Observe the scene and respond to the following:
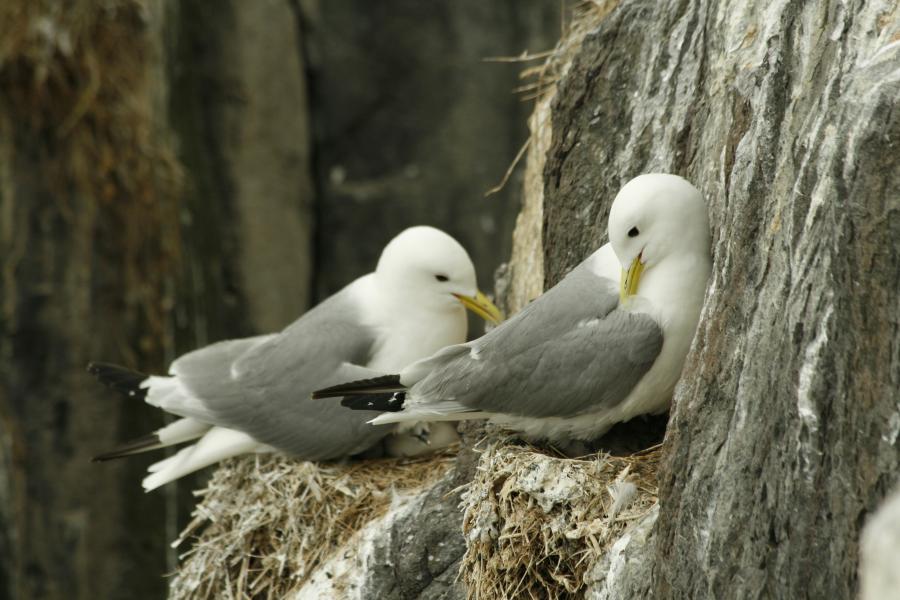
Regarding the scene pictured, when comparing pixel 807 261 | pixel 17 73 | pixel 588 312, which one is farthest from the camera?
pixel 17 73

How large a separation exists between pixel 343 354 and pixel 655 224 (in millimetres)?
1219

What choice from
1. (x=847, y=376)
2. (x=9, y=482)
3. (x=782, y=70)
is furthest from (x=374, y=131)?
(x=847, y=376)

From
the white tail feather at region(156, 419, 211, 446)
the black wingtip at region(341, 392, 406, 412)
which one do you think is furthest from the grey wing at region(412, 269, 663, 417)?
the white tail feather at region(156, 419, 211, 446)

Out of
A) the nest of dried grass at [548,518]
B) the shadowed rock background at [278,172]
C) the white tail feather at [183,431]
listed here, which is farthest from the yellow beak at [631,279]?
the white tail feather at [183,431]

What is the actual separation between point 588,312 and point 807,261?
34.3 inches

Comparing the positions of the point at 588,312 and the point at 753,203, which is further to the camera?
the point at 588,312

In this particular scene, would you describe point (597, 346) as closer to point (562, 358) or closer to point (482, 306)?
point (562, 358)

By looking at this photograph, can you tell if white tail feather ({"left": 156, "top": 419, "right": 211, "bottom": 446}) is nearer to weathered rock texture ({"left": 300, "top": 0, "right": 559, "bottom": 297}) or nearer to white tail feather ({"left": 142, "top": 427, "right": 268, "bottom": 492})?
white tail feather ({"left": 142, "top": 427, "right": 268, "bottom": 492})

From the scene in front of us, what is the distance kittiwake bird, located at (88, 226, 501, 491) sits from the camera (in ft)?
12.1

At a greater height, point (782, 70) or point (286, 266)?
point (782, 70)

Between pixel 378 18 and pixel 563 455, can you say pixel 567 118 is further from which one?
pixel 378 18

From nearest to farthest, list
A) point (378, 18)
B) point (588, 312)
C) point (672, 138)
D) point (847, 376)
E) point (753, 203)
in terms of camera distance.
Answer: point (847, 376) < point (753, 203) < point (588, 312) < point (672, 138) < point (378, 18)

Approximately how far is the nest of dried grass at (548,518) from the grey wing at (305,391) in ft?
2.70

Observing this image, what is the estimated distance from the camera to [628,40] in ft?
10.9
